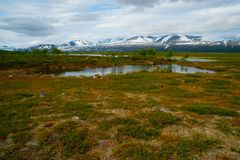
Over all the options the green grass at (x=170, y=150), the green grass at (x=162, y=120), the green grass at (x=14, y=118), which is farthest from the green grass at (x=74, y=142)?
the green grass at (x=162, y=120)

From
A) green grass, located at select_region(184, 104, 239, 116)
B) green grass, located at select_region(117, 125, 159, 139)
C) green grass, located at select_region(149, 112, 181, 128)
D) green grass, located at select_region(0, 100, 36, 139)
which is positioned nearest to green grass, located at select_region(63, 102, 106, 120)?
green grass, located at select_region(0, 100, 36, 139)

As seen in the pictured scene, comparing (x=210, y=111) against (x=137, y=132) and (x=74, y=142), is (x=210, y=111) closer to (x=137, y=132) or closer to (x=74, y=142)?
(x=137, y=132)

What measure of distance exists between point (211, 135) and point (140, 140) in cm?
505

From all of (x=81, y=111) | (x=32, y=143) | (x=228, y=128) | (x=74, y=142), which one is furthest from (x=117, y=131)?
→ (x=228, y=128)

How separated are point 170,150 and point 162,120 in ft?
17.5

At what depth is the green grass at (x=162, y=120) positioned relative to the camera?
1948 cm

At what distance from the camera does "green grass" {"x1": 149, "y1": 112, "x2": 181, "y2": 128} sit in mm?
19484

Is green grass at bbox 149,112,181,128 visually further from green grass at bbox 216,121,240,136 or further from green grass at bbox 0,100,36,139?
green grass at bbox 0,100,36,139

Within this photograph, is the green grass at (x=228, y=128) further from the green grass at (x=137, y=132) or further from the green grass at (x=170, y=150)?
the green grass at (x=137, y=132)

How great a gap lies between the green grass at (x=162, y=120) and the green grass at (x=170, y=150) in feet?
10.4

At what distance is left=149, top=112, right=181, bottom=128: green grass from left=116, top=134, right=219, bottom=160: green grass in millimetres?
3179

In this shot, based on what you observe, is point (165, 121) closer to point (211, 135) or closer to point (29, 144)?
point (211, 135)

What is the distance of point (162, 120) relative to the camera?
20.1 metres

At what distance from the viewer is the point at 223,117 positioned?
2211 centimetres
